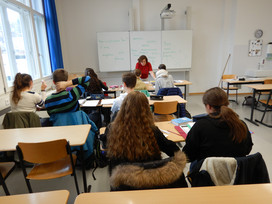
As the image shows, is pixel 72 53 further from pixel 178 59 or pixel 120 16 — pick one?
pixel 178 59

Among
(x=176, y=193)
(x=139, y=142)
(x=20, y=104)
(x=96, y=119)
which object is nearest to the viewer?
(x=176, y=193)

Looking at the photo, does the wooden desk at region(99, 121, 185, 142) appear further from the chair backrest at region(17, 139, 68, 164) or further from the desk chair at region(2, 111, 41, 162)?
the desk chair at region(2, 111, 41, 162)

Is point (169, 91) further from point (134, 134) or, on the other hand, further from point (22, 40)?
point (22, 40)

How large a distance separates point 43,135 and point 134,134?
3.61ft

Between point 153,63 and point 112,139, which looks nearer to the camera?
point 112,139

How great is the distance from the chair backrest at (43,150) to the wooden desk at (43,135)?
10cm

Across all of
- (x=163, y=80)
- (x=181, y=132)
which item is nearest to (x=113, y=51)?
(x=163, y=80)

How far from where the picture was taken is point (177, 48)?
5754mm

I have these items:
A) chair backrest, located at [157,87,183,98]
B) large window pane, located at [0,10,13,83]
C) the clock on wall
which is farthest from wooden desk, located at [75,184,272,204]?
the clock on wall

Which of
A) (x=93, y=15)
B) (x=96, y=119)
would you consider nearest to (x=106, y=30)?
(x=93, y=15)

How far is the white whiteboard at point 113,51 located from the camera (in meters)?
5.50

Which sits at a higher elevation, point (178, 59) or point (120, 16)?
point (120, 16)

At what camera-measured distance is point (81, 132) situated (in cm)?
173

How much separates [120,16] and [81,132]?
4896 mm
